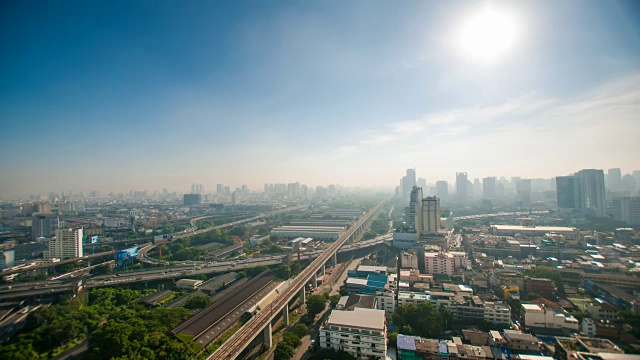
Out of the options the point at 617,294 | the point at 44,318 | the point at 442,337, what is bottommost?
the point at 442,337

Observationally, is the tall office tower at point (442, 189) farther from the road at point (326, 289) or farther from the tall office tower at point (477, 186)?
the road at point (326, 289)

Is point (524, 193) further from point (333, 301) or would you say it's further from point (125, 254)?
point (125, 254)

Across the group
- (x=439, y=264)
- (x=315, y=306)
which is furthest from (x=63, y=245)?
(x=439, y=264)

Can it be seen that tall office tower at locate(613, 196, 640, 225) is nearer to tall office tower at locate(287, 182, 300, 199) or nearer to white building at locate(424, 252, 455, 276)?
white building at locate(424, 252, 455, 276)

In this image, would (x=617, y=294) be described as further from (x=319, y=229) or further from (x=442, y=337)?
(x=319, y=229)

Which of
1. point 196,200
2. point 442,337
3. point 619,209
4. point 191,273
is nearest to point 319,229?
point 191,273

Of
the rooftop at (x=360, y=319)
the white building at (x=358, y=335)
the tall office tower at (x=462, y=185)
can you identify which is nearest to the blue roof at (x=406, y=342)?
the white building at (x=358, y=335)

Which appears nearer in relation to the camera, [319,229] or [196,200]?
[319,229]
